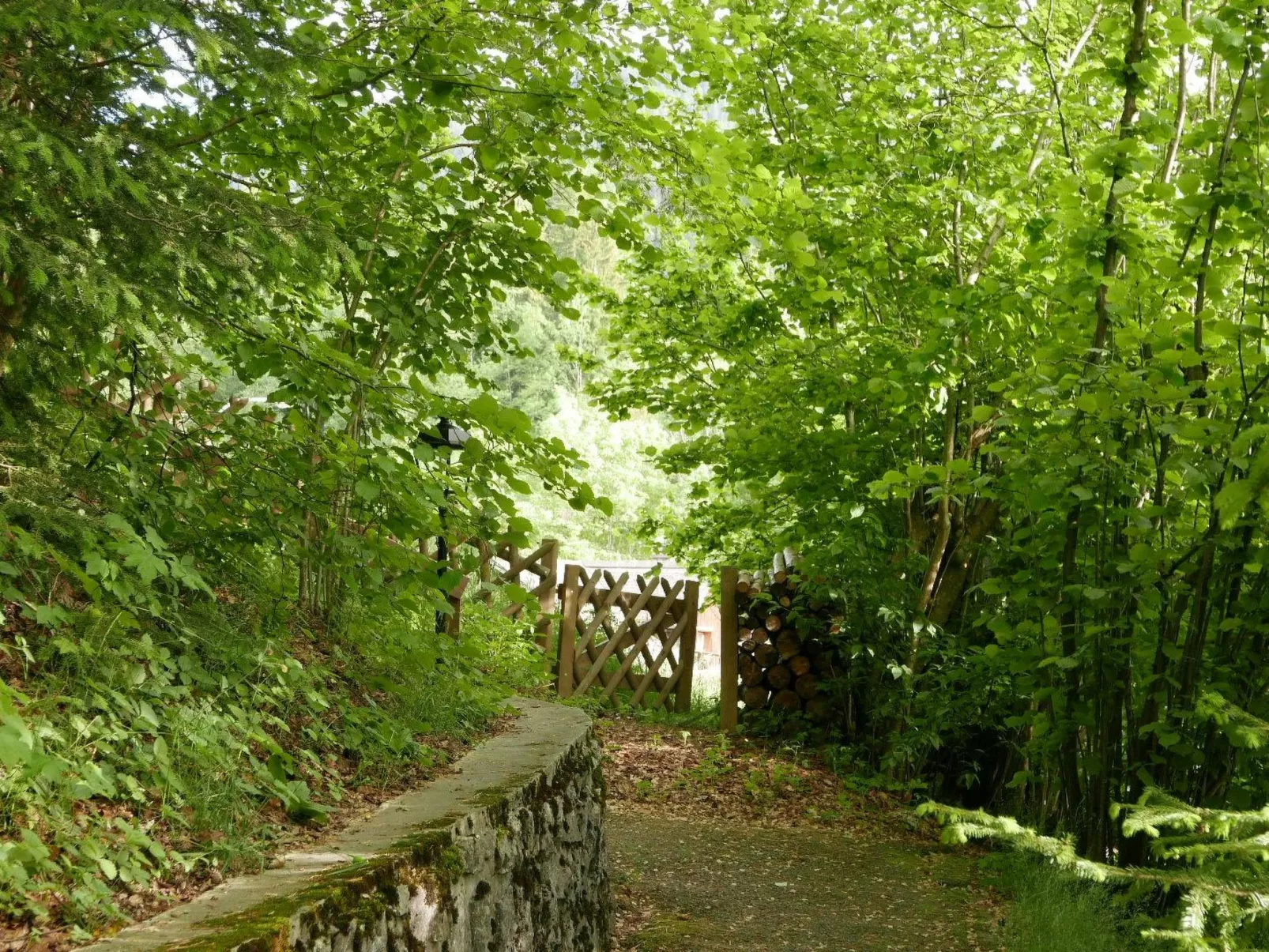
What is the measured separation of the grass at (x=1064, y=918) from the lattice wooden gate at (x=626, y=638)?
18.7 ft

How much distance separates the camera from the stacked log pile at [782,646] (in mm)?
9375

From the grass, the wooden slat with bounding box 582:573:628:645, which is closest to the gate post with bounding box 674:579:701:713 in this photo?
the wooden slat with bounding box 582:573:628:645

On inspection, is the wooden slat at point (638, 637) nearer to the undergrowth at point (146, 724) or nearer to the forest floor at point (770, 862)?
the forest floor at point (770, 862)

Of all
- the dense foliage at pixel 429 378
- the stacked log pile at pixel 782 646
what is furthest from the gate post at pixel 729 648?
the dense foliage at pixel 429 378

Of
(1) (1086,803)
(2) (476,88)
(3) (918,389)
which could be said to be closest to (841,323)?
(3) (918,389)

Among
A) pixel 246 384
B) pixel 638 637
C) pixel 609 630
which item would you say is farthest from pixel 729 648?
pixel 246 384

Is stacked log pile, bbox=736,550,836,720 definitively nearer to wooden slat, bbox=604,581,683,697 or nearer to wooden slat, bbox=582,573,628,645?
wooden slat, bbox=604,581,683,697

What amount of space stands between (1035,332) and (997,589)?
2.38 m

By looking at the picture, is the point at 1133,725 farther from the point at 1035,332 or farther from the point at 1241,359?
the point at 1035,332

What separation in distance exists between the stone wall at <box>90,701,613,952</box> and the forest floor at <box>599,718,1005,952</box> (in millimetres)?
773

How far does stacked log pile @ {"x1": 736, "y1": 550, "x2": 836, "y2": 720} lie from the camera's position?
938 centimetres

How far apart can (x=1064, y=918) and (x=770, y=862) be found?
2.28 m

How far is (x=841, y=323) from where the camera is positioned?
27.8 feet

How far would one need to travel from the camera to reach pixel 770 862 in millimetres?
6348
